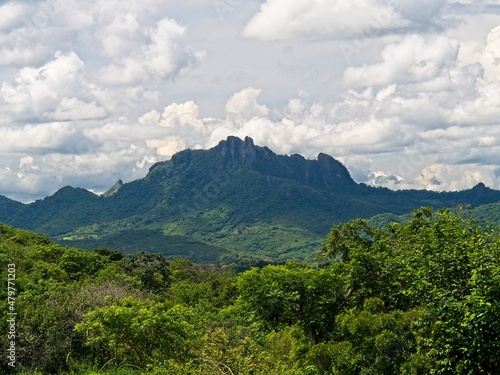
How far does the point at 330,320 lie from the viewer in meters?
27.5

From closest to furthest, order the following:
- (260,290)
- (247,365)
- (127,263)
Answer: (247,365)
(260,290)
(127,263)

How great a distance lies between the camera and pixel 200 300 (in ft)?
223

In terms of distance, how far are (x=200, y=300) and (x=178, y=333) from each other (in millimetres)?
47528

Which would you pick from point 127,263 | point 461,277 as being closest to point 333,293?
point 461,277

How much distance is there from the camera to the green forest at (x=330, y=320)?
54.5ft

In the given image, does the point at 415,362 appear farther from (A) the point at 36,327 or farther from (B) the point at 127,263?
(B) the point at 127,263

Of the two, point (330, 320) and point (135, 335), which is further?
point (330, 320)

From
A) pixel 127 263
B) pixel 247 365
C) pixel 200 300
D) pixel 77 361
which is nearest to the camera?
pixel 247 365

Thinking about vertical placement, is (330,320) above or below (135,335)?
below

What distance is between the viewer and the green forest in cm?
1661

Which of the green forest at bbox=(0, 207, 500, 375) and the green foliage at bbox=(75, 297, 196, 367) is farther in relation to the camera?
the green foliage at bbox=(75, 297, 196, 367)

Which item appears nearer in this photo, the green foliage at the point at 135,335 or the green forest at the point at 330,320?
the green forest at the point at 330,320

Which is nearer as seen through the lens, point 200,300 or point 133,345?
point 133,345

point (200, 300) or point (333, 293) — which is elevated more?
point (333, 293)
